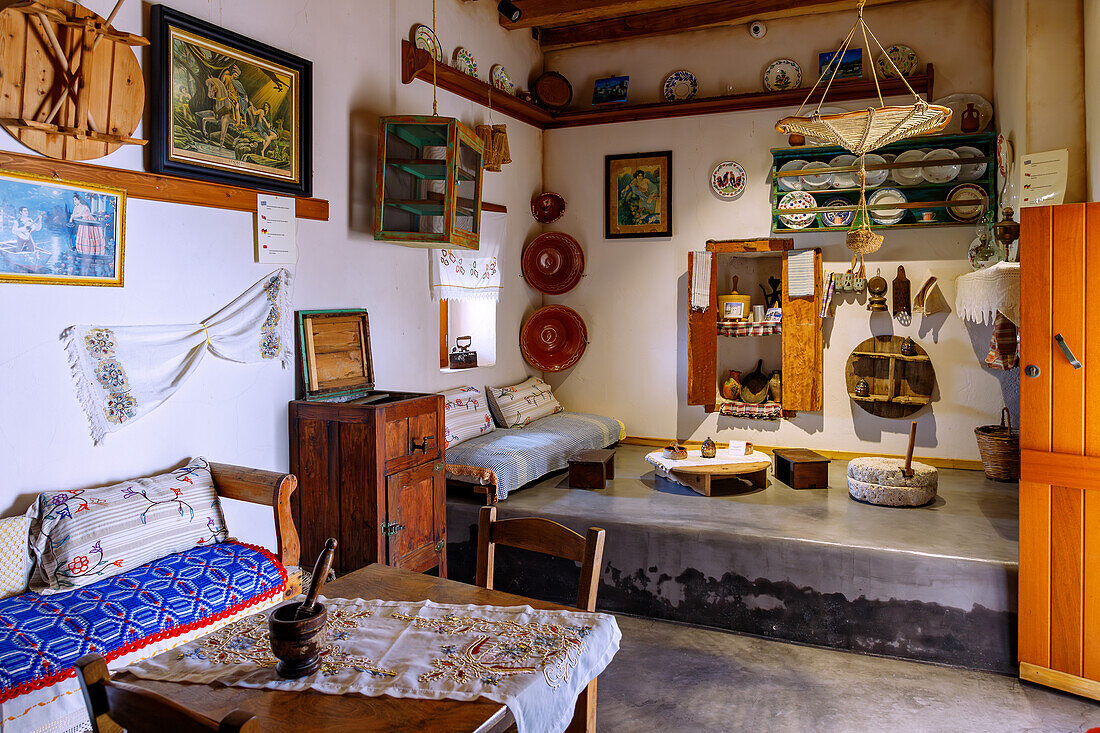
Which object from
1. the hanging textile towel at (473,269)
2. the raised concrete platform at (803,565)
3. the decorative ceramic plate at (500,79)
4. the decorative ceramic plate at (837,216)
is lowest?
the raised concrete platform at (803,565)

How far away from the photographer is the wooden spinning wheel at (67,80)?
105 inches

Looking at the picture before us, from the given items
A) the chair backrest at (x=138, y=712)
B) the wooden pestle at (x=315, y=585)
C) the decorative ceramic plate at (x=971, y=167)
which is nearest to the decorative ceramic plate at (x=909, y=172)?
the decorative ceramic plate at (x=971, y=167)

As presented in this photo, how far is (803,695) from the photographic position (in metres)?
3.25

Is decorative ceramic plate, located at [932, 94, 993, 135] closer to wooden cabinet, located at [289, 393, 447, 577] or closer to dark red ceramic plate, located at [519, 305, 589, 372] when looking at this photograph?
dark red ceramic plate, located at [519, 305, 589, 372]

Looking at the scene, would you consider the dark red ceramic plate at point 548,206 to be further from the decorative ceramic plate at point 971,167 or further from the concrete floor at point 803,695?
the concrete floor at point 803,695

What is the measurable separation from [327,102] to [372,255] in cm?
90

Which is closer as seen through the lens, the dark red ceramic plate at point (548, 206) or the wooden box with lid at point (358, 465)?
the wooden box with lid at point (358, 465)

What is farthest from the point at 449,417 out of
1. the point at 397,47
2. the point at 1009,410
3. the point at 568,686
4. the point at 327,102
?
the point at 1009,410

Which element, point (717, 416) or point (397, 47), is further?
point (717, 416)

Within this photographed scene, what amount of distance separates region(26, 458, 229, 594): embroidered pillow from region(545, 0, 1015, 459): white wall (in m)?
3.93

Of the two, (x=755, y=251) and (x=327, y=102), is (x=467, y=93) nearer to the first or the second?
(x=327, y=102)

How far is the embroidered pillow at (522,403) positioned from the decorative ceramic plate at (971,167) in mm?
3510

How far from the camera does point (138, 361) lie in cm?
315

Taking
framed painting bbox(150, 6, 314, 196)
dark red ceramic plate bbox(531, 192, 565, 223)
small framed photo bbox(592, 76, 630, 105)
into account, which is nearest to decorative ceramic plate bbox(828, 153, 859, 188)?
small framed photo bbox(592, 76, 630, 105)
